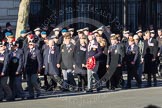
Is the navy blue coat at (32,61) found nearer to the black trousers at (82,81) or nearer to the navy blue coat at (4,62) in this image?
the navy blue coat at (4,62)

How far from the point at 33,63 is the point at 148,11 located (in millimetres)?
10611

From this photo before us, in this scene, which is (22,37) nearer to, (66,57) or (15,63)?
(66,57)

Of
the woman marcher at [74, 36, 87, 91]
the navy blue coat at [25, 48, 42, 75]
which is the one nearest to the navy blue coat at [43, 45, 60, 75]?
the woman marcher at [74, 36, 87, 91]

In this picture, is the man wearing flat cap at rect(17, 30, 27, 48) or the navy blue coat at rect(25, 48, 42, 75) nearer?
the navy blue coat at rect(25, 48, 42, 75)

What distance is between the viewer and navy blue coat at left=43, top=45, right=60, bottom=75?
1727cm

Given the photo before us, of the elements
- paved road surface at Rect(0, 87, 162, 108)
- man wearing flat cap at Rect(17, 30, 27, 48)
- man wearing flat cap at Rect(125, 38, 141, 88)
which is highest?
man wearing flat cap at Rect(17, 30, 27, 48)

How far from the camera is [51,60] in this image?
17.3 metres

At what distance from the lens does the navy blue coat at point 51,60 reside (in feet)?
56.6

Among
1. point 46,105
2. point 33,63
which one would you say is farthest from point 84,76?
point 46,105

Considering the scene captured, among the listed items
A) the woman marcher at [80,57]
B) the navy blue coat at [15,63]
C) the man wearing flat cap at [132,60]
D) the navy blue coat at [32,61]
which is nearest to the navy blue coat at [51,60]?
the woman marcher at [80,57]

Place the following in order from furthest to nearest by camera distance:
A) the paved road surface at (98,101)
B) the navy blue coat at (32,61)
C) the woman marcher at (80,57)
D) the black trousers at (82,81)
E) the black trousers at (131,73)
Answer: the black trousers at (131,73), the black trousers at (82,81), the woman marcher at (80,57), the navy blue coat at (32,61), the paved road surface at (98,101)

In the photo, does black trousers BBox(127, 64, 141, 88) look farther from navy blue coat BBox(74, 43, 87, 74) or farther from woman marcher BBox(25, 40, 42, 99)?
woman marcher BBox(25, 40, 42, 99)

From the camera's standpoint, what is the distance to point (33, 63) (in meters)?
16.2

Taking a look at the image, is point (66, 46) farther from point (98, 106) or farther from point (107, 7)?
point (107, 7)
